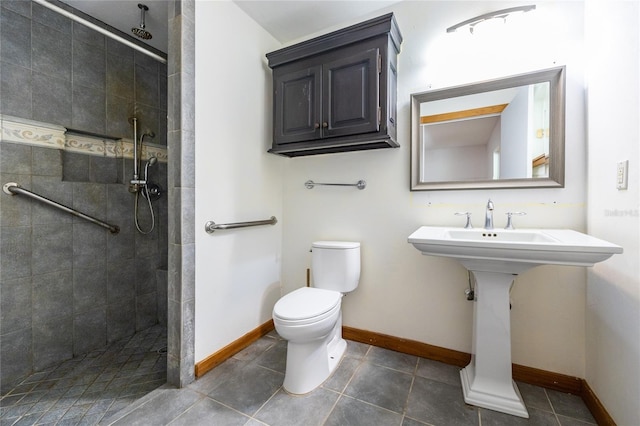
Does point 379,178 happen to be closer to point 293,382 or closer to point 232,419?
point 293,382

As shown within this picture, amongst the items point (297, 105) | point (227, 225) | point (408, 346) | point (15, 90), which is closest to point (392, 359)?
point (408, 346)

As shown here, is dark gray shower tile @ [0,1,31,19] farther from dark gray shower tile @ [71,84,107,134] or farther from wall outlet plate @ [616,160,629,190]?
wall outlet plate @ [616,160,629,190]

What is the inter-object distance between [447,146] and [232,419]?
1.92 m

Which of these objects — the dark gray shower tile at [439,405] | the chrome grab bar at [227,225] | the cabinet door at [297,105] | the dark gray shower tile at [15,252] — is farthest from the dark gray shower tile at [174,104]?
the dark gray shower tile at [439,405]

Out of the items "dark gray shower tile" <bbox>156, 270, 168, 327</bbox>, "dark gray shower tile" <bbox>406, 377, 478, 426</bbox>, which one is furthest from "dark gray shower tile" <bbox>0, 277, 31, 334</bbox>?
"dark gray shower tile" <bbox>406, 377, 478, 426</bbox>

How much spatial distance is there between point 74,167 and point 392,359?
8.33 ft

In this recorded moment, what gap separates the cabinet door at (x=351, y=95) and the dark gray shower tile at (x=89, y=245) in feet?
5.85

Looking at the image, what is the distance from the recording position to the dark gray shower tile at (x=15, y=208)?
1.48m

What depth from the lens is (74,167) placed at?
1812mm

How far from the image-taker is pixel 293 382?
139 centimetres

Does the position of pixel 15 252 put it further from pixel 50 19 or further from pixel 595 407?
pixel 595 407

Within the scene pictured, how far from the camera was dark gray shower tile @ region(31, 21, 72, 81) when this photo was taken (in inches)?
63.0

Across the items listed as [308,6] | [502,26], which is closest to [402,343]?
[502,26]

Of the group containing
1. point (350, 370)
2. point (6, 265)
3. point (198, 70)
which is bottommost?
point (350, 370)
